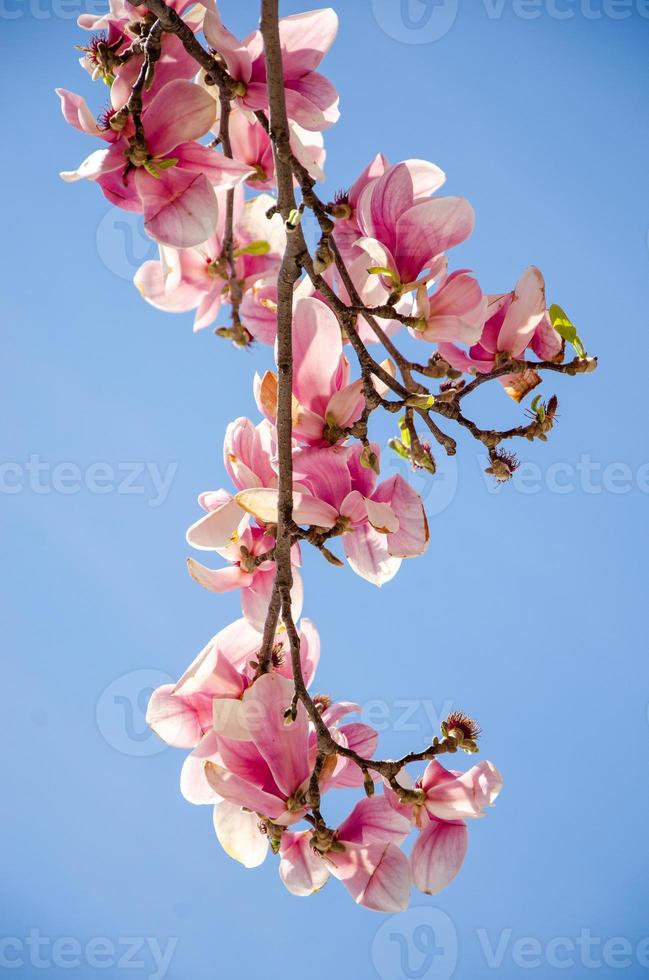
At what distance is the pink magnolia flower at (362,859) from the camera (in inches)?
20.9

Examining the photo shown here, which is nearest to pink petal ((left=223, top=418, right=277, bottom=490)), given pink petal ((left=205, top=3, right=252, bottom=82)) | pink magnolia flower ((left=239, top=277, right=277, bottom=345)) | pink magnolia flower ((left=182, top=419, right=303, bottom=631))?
pink magnolia flower ((left=182, top=419, right=303, bottom=631))

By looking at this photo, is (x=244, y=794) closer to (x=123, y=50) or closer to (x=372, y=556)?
(x=372, y=556)

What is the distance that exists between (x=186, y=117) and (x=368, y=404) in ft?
0.63

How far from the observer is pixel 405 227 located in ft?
1.68

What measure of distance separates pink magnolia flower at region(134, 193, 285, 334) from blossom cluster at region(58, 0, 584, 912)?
93 mm

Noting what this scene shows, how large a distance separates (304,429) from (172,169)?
166 mm

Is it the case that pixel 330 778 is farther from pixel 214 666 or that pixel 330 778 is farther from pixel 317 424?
pixel 317 424

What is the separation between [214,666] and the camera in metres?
0.55

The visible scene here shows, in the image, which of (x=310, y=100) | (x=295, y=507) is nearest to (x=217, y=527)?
(x=295, y=507)

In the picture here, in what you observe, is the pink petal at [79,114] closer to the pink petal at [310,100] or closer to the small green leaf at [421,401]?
the pink petal at [310,100]

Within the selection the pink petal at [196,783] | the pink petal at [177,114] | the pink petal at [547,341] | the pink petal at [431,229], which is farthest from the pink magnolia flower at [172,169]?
the pink petal at [196,783]

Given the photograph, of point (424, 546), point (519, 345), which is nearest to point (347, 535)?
point (424, 546)

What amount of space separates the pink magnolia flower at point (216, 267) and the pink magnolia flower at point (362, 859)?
0.34m

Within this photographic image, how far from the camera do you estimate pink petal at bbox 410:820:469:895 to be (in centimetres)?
55
